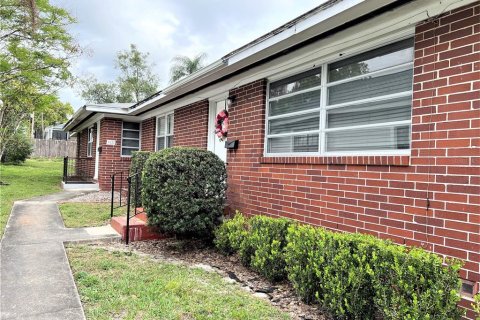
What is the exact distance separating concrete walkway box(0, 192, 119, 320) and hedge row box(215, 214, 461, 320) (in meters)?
2.13

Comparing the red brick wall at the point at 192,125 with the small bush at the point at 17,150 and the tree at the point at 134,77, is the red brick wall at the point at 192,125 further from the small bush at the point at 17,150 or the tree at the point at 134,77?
the tree at the point at 134,77

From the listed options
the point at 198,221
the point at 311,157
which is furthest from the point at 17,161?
the point at 311,157

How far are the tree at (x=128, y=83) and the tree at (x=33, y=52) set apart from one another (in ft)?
53.3

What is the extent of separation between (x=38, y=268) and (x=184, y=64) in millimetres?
21550

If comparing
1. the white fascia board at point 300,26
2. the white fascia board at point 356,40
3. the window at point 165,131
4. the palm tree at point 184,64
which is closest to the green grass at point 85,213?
the window at point 165,131

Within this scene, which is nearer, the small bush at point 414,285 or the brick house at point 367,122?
the small bush at point 414,285

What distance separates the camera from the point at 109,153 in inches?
515

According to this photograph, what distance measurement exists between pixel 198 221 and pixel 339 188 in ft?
7.09

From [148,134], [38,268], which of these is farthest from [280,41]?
[148,134]

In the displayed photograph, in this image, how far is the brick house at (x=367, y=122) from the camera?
10.1 feet

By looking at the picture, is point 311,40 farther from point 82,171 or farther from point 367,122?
point 82,171

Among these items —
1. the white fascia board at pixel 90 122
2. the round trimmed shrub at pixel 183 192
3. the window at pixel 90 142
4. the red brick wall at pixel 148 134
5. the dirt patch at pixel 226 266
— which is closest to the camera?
the dirt patch at pixel 226 266

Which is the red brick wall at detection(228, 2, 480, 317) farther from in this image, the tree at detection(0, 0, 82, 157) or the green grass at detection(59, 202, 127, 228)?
the tree at detection(0, 0, 82, 157)

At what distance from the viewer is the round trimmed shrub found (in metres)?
5.20
